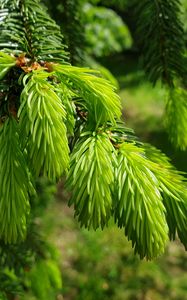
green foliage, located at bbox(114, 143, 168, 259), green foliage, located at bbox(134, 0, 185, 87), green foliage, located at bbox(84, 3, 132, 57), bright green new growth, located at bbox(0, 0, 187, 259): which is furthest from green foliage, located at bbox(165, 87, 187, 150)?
green foliage, located at bbox(84, 3, 132, 57)

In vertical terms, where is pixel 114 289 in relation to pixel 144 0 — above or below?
below

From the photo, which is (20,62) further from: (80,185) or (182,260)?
(182,260)

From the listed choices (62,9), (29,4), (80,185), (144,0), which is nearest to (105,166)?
(80,185)

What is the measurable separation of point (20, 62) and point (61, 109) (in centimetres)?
15

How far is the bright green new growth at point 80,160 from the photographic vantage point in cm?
65

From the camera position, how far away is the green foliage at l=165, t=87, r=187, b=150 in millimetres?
970

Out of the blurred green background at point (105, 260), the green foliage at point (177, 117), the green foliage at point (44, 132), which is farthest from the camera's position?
the blurred green background at point (105, 260)

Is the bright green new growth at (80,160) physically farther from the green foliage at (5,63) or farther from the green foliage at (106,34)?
the green foliage at (106,34)

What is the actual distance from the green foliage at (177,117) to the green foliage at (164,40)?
0.11ft

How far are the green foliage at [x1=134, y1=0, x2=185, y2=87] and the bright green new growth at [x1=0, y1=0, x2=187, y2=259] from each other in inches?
13.0

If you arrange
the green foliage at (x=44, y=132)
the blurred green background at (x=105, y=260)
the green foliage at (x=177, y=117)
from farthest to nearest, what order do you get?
the blurred green background at (x=105, y=260), the green foliage at (x=177, y=117), the green foliage at (x=44, y=132)

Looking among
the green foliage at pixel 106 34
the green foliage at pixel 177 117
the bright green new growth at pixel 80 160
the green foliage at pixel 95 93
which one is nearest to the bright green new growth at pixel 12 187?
the bright green new growth at pixel 80 160

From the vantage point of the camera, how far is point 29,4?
0.92 meters

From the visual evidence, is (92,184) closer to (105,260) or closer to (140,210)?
(140,210)
